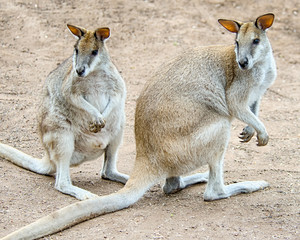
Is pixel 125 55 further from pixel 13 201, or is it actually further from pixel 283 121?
pixel 13 201

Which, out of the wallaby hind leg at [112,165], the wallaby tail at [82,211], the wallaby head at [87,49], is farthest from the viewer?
the wallaby hind leg at [112,165]

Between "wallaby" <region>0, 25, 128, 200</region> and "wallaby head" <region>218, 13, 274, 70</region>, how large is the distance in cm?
154

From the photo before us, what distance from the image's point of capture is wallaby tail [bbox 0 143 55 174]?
651cm

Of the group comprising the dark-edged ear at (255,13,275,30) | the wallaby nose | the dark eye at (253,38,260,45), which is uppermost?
the dark-edged ear at (255,13,275,30)

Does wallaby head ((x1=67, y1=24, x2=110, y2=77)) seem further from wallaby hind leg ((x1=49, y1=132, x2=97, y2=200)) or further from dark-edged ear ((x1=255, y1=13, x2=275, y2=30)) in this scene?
dark-edged ear ((x1=255, y1=13, x2=275, y2=30))

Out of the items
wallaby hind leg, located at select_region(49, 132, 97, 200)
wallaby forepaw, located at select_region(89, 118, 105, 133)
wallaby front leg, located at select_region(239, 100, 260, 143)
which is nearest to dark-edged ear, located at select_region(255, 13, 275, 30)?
wallaby front leg, located at select_region(239, 100, 260, 143)

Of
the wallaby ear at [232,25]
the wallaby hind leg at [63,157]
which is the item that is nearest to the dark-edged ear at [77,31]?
the wallaby hind leg at [63,157]

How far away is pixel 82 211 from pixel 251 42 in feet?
7.93

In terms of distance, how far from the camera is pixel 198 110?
5316 mm

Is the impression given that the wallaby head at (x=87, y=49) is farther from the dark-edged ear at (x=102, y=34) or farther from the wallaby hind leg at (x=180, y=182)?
the wallaby hind leg at (x=180, y=182)

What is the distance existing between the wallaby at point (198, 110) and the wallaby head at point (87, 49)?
0.72 metres

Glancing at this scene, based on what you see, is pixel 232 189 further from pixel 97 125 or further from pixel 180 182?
pixel 97 125

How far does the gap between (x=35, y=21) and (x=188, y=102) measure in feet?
22.0

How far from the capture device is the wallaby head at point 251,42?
5.27 m
